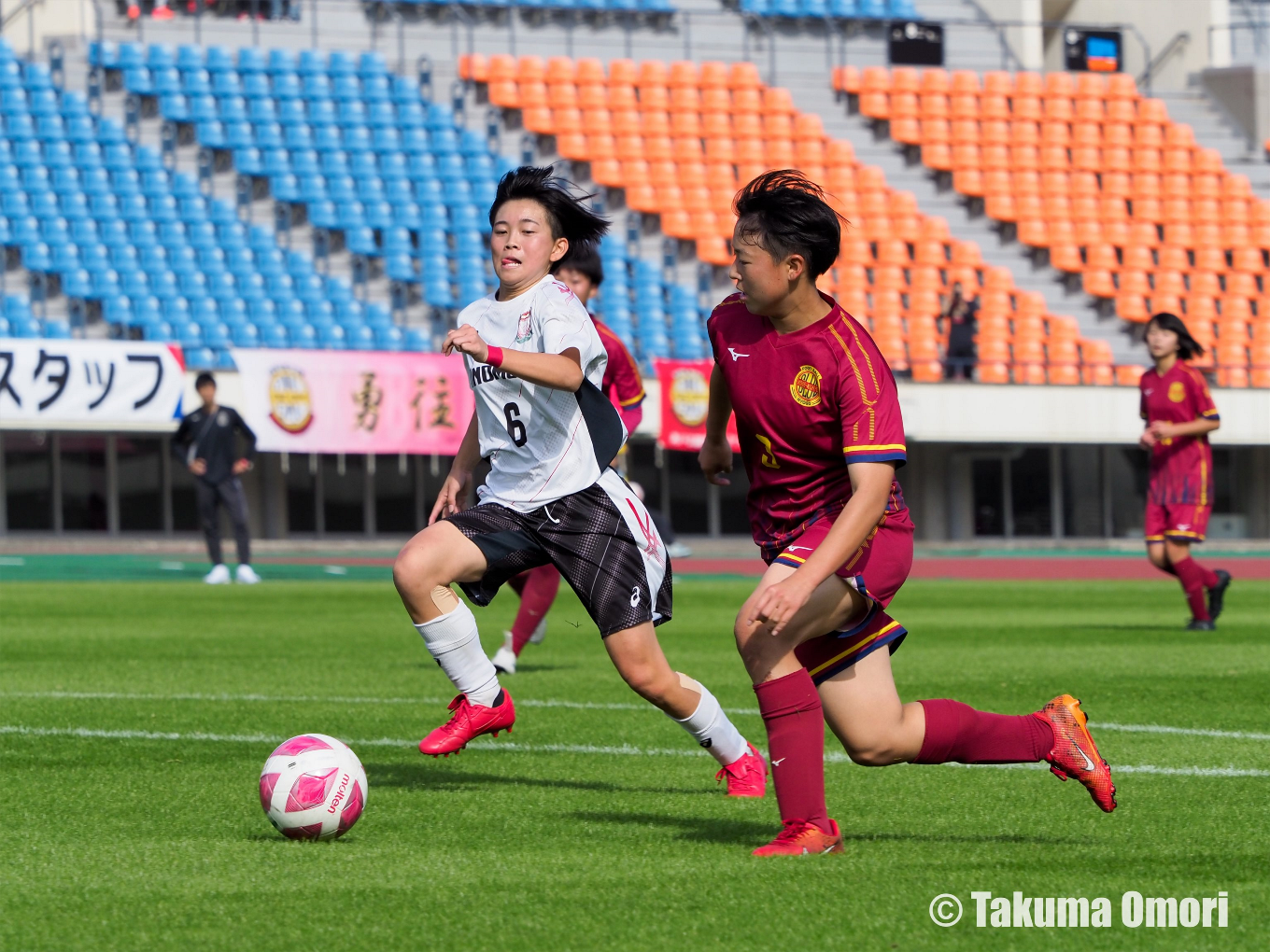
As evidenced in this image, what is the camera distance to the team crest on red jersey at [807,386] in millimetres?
4484

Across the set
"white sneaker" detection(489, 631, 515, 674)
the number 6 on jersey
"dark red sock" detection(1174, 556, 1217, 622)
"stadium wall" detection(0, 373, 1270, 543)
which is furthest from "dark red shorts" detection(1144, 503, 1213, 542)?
"stadium wall" detection(0, 373, 1270, 543)

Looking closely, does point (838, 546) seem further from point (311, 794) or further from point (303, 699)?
point (303, 699)

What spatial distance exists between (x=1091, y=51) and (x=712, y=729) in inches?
1276

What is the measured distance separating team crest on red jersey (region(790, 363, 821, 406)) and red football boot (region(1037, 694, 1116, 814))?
1.13 m

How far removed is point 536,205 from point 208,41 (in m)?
27.1

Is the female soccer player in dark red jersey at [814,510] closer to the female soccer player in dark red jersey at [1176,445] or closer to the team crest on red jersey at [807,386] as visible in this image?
the team crest on red jersey at [807,386]

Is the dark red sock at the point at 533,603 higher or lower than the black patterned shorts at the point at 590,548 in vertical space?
lower

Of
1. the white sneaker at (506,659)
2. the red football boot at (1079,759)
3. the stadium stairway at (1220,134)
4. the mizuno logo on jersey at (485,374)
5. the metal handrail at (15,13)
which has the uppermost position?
the metal handrail at (15,13)

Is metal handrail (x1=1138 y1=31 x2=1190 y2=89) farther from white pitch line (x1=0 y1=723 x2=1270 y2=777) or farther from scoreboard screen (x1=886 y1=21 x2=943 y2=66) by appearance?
white pitch line (x1=0 y1=723 x2=1270 y2=777)

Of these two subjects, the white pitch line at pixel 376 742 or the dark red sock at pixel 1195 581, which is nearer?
the white pitch line at pixel 376 742

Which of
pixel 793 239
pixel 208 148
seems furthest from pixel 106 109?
pixel 793 239

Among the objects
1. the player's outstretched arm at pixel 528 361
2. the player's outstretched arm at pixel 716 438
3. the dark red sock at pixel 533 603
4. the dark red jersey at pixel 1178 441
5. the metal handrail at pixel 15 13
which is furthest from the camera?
the metal handrail at pixel 15 13

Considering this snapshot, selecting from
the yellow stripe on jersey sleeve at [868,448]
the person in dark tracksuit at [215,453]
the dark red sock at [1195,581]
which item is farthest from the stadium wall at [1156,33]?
the yellow stripe on jersey sleeve at [868,448]

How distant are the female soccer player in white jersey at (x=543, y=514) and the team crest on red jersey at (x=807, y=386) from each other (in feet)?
3.87
